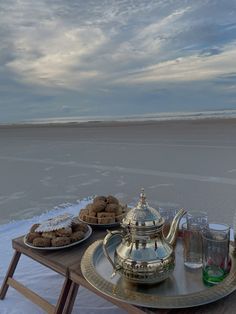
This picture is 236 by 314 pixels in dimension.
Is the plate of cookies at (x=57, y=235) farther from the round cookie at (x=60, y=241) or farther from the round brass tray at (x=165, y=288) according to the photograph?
the round brass tray at (x=165, y=288)

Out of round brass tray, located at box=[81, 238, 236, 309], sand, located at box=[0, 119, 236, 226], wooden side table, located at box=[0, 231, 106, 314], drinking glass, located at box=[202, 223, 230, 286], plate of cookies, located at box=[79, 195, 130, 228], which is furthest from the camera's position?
sand, located at box=[0, 119, 236, 226]

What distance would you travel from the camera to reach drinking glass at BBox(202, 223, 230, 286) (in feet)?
3.01

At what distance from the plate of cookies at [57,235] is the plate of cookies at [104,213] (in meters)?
0.06

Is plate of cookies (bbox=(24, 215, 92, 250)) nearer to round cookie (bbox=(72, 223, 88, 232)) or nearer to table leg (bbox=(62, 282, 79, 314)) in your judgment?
round cookie (bbox=(72, 223, 88, 232))

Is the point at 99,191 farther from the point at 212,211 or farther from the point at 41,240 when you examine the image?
the point at 41,240

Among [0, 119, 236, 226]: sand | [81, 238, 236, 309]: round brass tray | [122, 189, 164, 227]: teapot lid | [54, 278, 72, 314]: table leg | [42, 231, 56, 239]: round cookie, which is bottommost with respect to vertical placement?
[0, 119, 236, 226]: sand

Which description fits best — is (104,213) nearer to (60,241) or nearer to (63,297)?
(60,241)

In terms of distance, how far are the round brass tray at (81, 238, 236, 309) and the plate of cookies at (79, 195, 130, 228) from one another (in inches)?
12.3

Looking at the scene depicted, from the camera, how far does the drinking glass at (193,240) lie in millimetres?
1003

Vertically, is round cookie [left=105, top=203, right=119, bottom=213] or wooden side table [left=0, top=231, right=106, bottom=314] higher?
round cookie [left=105, top=203, right=119, bottom=213]

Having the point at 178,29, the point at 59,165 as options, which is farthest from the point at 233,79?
the point at 59,165

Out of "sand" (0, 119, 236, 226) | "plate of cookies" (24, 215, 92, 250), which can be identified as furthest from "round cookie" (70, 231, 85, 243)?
"sand" (0, 119, 236, 226)

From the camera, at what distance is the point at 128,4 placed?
616cm

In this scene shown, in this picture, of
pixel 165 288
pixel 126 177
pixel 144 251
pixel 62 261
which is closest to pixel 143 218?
pixel 144 251
